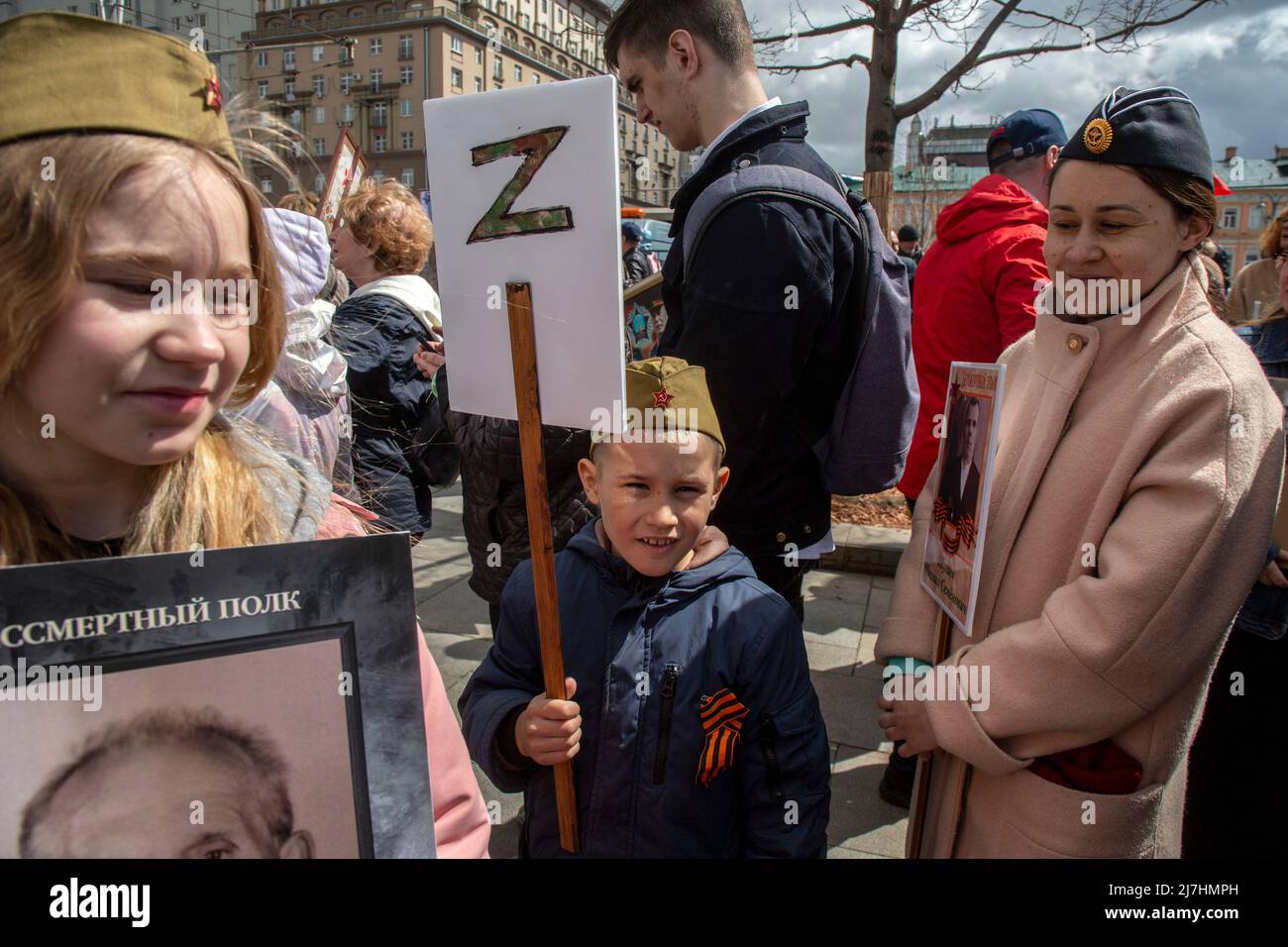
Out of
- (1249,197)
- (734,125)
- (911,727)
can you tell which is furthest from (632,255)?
(1249,197)

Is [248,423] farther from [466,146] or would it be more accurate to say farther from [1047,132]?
[1047,132]

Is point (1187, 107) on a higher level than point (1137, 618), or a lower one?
higher

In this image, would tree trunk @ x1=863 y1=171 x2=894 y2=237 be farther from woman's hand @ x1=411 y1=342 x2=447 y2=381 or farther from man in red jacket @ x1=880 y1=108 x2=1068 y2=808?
woman's hand @ x1=411 y1=342 x2=447 y2=381

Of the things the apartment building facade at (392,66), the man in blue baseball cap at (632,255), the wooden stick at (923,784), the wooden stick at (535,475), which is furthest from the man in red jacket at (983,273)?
the apartment building facade at (392,66)

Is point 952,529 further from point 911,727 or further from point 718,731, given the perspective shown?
point 718,731

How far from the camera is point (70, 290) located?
86 cm

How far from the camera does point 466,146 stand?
1441mm

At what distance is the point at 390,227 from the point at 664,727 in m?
2.87

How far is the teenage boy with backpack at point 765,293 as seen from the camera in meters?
2.02

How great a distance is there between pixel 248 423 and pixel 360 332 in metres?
2.45

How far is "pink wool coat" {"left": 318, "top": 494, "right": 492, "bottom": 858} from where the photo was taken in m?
1.12

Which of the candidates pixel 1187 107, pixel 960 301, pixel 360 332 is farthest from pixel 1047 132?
pixel 360 332

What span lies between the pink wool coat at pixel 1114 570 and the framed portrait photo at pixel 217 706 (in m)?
1.21

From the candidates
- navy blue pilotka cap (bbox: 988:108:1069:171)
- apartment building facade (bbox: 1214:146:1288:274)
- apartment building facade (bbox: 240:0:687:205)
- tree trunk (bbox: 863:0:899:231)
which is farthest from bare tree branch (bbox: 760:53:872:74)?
apartment building facade (bbox: 240:0:687:205)
